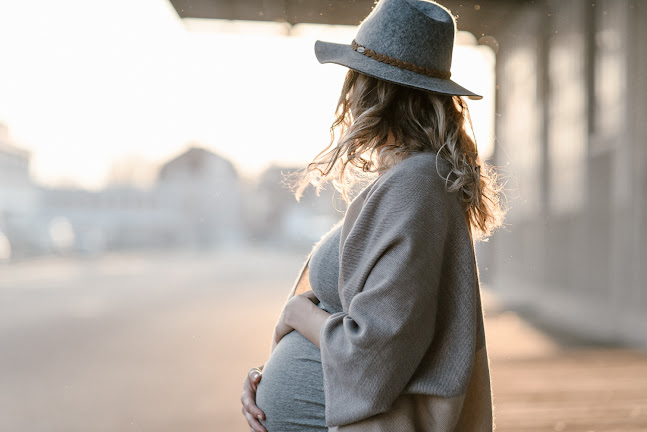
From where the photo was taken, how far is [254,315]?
3.14 meters

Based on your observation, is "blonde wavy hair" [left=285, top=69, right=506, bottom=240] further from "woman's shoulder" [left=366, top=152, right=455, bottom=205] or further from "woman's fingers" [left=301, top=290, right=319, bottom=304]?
"woman's fingers" [left=301, top=290, right=319, bottom=304]

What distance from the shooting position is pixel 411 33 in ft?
2.33

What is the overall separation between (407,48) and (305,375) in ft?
1.72

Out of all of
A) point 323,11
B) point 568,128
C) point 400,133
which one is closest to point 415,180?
point 400,133

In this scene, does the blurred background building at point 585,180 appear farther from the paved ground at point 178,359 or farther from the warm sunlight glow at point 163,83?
the warm sunlight glow at point 163,83

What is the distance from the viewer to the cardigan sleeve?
0.61m

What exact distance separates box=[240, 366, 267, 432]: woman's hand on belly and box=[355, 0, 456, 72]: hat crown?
1.93 ft

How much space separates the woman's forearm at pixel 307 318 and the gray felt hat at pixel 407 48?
1.20 ft

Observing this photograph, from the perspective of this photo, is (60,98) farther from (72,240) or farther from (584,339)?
(584,339)

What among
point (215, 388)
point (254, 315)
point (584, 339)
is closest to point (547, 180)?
point (584, 339)

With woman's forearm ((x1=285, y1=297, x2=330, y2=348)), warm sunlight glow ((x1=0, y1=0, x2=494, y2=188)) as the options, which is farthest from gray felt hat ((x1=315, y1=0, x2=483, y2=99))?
warm sunlight glow ((x1=0, y1=0, x2=494, y2=188))

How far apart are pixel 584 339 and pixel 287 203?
8.73 feet

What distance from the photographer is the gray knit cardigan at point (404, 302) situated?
2.01 ft

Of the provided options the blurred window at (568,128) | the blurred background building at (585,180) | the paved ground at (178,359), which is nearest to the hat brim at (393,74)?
the paved ground at (178,359)
